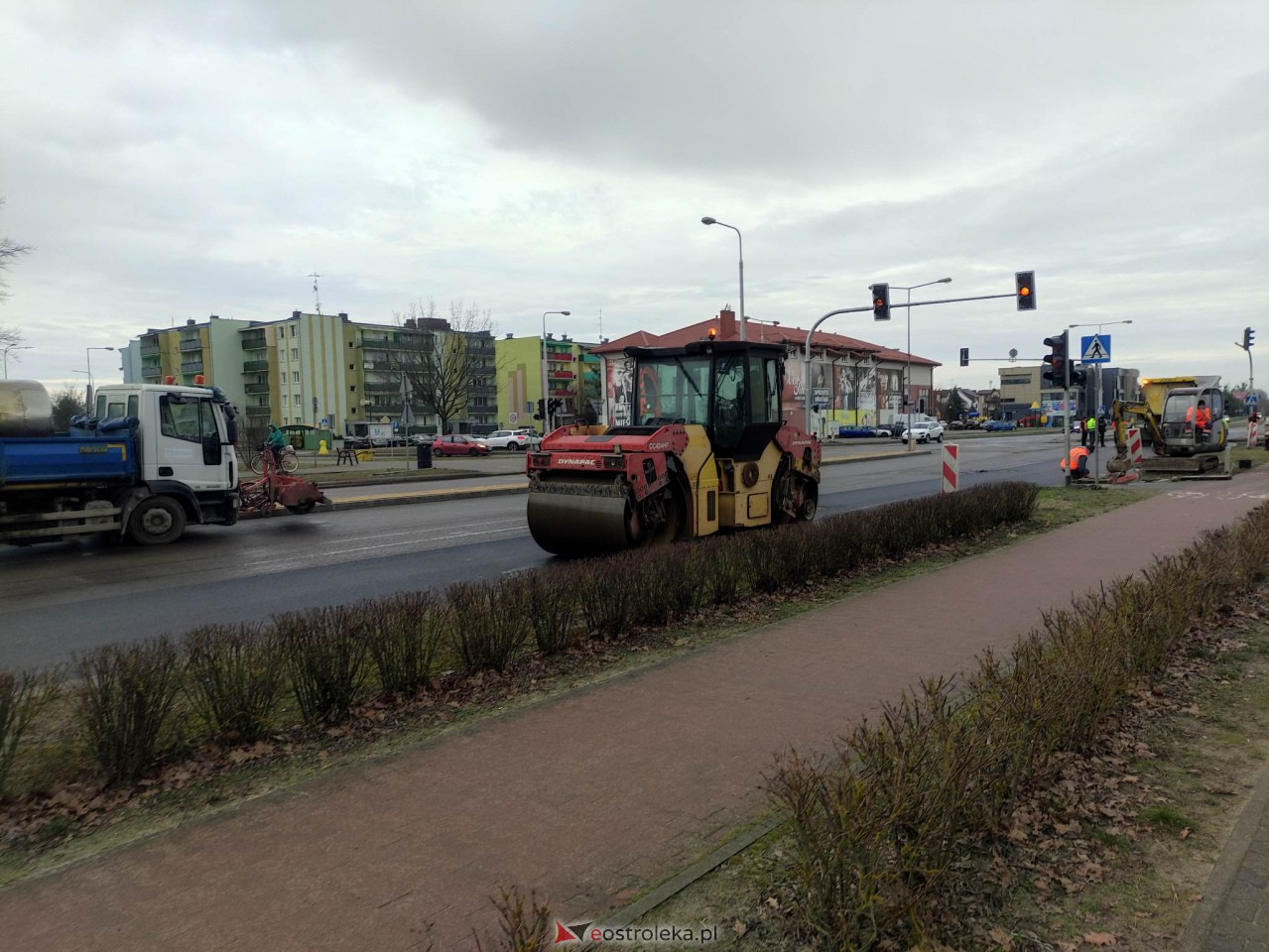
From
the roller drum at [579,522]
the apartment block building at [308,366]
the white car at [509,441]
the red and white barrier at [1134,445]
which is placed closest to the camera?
the roller drum at [579,522]

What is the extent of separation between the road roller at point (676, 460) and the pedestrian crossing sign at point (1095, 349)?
9577mm

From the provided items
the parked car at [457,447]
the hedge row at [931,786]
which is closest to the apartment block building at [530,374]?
the parked car at [457,447]

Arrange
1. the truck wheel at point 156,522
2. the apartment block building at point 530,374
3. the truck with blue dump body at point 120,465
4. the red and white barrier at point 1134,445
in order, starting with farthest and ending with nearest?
the apartment block building at point 530,374 < the red and white barrier at point 1134,445 < the truck wheel at point 156,522 < the truck with blue dump body at point 120,465

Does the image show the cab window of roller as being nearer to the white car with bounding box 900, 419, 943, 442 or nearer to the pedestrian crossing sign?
the pedestrian crossing sign

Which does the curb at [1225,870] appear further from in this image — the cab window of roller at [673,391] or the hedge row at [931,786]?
the cab window of roller at [673,391]

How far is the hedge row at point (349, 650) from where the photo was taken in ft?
14.8

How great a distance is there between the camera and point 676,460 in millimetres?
11641

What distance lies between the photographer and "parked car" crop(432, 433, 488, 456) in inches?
2234

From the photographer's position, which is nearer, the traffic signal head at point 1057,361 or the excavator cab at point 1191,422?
the traffic signal head at point 1057,361

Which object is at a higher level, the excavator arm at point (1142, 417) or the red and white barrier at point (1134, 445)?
the excavator arm at point (1142, 417)

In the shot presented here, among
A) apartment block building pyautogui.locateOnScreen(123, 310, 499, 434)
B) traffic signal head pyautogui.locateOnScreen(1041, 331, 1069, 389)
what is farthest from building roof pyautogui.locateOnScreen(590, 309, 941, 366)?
traffic signal head pyautogui.locateOnScreen(1041, 331, 1069, 389)

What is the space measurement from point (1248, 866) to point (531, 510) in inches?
367

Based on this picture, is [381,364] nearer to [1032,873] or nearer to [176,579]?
[176,579]

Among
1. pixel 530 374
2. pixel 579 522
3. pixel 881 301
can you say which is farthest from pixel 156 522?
pixel 530 374
